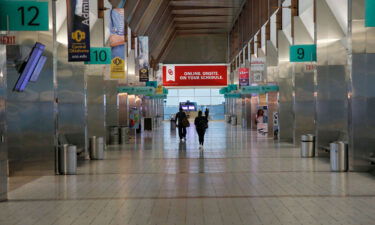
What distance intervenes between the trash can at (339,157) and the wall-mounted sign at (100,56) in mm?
8764

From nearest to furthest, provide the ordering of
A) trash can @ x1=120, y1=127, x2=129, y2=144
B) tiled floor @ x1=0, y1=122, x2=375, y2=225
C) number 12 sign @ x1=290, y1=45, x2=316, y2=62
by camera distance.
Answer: tiled floor @ x1=0, y1=122, x2=375, y2=225 → number 12 sign @ x1=290, y1=45, x2=316, y2=62 → trash can @ x1=120, y1=127, x2=129, y2=144

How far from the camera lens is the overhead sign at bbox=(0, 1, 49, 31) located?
1031cm

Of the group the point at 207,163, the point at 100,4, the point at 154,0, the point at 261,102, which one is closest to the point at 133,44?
the point at 154,0

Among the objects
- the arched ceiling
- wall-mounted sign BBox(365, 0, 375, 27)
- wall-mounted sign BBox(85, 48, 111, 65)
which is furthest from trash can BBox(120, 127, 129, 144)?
wall-mounted sign BBox(365, 0, 375, 27)

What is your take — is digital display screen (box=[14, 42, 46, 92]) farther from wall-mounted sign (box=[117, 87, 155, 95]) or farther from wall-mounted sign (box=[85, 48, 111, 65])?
wall-mounted sign (box=[117, 87, 155, 95])

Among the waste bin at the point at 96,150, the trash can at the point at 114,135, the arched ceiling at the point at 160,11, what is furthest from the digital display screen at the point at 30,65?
the arched ceiling at the point at 160,11

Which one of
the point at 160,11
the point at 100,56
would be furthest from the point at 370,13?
the point at 160,11

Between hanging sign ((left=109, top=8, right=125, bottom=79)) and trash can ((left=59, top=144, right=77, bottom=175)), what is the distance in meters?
9.21

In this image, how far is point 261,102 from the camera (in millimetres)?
35031

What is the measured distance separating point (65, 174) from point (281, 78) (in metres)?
14.9

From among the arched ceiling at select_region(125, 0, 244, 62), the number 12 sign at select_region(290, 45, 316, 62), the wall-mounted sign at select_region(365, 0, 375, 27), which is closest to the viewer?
the wall-mounted sign at select_region(365, 0, 375, 27)

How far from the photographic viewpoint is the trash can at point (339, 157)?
14.0 m

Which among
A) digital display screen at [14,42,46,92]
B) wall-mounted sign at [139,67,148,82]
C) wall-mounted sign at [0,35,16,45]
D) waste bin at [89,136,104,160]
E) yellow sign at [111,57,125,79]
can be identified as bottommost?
waste bin at [89,136,104,160]

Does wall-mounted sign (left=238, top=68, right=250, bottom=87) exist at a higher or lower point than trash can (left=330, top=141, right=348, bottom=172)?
higher
